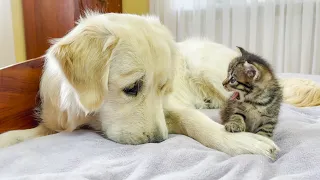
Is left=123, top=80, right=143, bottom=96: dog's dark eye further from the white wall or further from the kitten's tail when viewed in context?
the white wall

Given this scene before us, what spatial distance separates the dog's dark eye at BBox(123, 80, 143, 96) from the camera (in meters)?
1.08

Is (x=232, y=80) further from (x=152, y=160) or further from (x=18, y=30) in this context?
(x=18, y=30)

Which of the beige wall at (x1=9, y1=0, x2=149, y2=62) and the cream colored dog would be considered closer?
the cream colored dog

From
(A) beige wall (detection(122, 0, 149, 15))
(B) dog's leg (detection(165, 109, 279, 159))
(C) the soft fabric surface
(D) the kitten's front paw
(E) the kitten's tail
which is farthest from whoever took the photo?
(A) beige wall (detection(122, 0, 149, 15))

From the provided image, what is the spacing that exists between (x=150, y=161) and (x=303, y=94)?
3.99 ft

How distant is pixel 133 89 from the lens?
1091 mm

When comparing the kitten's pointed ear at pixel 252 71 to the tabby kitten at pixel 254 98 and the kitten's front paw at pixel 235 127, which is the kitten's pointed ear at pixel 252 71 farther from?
the kitten's front paw at pixel 235 127

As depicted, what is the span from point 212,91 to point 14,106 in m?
0.90

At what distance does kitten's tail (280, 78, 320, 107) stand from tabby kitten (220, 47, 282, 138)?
2.01ft

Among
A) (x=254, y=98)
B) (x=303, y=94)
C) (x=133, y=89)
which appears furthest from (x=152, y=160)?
(x=303, y=94)

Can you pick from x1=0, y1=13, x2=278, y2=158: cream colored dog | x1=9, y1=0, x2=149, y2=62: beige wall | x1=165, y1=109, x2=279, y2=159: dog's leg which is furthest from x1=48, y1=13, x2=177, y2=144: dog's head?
x1=9, y1=0, x2=149, y2=62: beige wall

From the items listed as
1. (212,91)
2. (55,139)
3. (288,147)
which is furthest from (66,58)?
(212,91)

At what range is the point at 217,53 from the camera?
1845mm

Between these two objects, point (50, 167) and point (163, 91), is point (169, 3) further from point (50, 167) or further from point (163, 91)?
point (50, 167)
